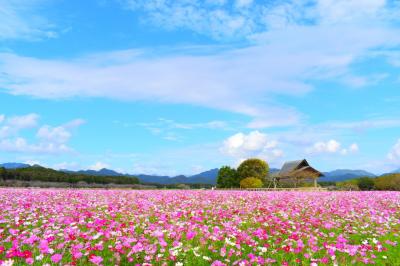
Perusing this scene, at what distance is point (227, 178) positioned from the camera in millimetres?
62750

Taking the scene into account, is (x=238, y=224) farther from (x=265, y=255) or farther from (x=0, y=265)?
(x=0, y=265)

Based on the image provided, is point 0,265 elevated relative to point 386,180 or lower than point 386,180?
lower

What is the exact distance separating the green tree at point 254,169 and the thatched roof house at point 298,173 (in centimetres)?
334

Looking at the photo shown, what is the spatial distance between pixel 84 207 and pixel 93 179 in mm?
32051

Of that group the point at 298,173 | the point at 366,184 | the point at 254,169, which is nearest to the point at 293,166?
the point at 298,173

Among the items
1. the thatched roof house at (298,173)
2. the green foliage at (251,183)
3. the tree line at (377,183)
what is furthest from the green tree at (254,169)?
the tree line at (377,183)

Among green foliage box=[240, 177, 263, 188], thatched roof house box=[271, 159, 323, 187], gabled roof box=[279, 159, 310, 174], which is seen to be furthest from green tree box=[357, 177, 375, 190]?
green foliage box=[240, 177, 263, 188]

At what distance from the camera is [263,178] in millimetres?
62469

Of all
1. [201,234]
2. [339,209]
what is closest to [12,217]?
[201,234]

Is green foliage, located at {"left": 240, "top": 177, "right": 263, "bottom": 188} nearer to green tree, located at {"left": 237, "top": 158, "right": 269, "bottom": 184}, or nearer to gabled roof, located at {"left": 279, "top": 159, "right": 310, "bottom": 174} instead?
gabled roof, located at {"left": 279, "top": 159, "right": 310, "bottom": 174}

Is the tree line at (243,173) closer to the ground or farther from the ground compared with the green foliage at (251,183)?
farther from the ground

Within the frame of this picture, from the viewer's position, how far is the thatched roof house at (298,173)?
54.5m

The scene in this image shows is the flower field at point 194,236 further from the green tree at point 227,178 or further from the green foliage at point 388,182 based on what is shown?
the green tree at point 227,178

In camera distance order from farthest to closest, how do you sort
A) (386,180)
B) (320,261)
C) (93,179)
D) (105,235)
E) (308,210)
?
(386,180) → (93,179) → (308,210) → (105,235) → (320,261)
